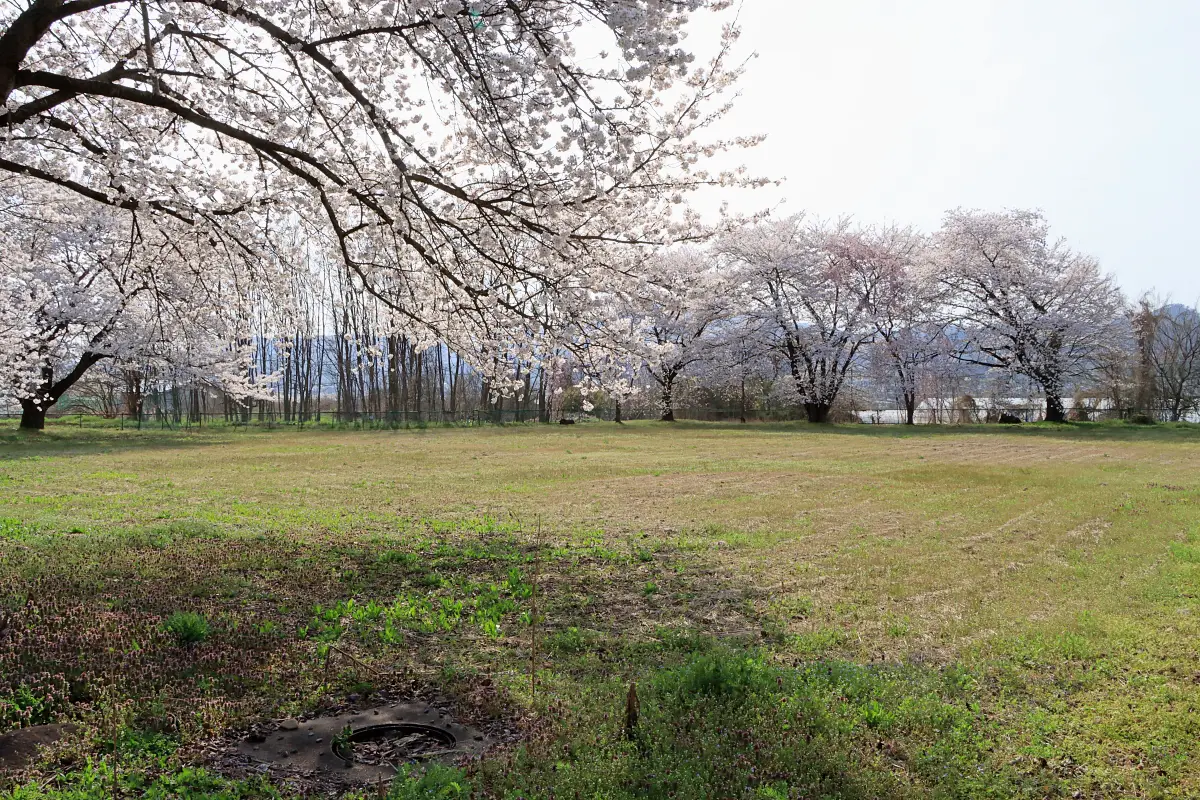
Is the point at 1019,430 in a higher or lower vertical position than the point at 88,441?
lower

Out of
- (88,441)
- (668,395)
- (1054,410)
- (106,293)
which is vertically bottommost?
(88,441)

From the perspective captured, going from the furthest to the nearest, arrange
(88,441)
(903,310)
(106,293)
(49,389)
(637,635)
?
(903,310)
(49,389)
(88,441)
(106,293)
(637,635)

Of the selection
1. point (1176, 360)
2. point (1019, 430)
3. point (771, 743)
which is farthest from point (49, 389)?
point (1176, 360)

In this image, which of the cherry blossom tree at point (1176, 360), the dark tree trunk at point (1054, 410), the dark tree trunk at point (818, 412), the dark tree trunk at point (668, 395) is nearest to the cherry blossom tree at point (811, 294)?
the dark tree trunk at point (818, 412)

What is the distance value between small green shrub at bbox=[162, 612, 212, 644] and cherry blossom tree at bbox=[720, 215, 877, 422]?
1272 inches

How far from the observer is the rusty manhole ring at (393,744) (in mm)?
3271

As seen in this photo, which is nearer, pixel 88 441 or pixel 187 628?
pixel 187 628

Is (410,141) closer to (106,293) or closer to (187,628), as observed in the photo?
(187,628)

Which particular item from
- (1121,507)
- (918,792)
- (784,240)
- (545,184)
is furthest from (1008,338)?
(918,792)

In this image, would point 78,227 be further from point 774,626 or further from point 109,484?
point 774,626

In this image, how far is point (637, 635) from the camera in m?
5.08

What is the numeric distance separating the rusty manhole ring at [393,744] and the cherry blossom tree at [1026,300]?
3631 cm

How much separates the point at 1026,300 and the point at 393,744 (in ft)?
124

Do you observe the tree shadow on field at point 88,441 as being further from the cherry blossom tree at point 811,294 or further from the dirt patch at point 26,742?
the cherry blossom tree at point 811,294
